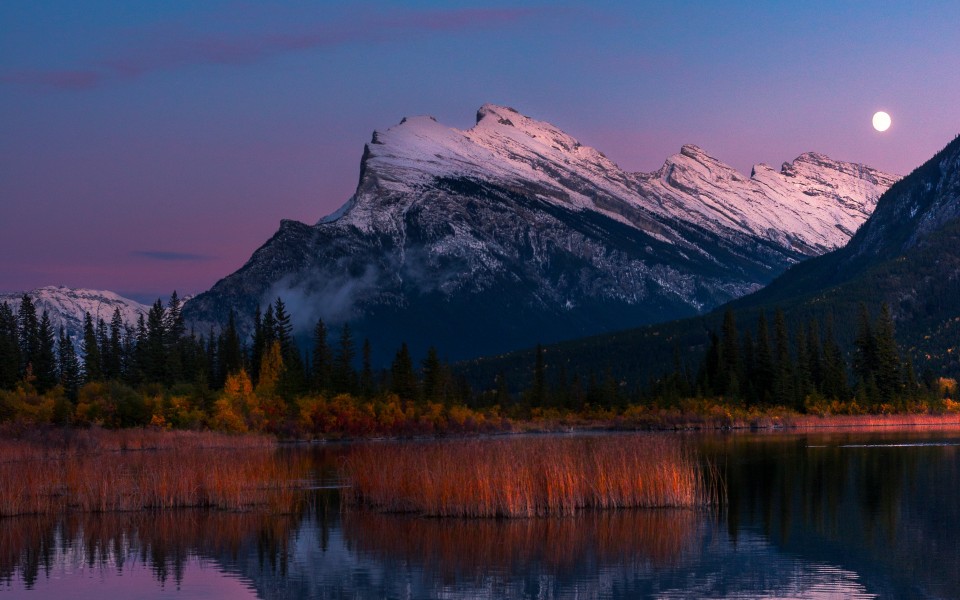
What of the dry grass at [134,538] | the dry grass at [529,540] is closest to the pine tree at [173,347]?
the dry grass at [134,538]

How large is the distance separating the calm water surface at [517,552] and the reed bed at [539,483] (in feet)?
3.22

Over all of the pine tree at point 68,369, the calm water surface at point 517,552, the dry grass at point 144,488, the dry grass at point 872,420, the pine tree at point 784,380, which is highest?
the pine tree at point 68,369

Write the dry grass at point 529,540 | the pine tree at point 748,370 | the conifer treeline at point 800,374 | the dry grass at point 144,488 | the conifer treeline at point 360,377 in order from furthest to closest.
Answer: the pine tree at point 748,370 → the conifer treeline at point 800,374 → the conifer treeline at point 360,377 → the dry grass at point 144,488 → the dry grass at point 529,540

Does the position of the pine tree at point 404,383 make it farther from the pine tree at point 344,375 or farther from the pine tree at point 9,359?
the pine tree at point 9,359

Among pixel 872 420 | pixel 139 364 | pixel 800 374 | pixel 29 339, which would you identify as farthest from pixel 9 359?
pixel 872 420

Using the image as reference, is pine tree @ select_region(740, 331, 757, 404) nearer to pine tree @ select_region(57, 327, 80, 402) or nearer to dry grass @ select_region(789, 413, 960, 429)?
dry grass @ select_region(789, 413, 960, 429)

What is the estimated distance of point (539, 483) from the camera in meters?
46.5

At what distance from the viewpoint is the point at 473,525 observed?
4431 centimetres

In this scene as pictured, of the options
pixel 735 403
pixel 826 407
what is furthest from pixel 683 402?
pixel 826 407

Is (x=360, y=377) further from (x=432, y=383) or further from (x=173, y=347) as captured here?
(x=173, y=347)

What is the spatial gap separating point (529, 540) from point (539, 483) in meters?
6.38

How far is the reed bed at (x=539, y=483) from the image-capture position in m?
45.7

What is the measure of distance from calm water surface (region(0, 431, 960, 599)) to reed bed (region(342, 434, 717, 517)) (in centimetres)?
98

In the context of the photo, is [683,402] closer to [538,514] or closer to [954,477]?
[954,477]
